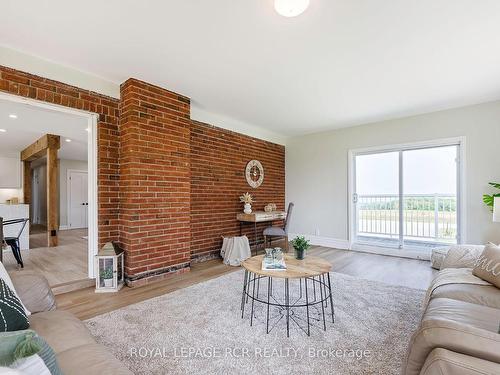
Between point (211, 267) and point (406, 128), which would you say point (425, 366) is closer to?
point (211, 267)

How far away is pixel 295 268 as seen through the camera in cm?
208

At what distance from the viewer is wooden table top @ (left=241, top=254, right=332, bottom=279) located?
1.92 m

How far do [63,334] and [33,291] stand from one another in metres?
0.47

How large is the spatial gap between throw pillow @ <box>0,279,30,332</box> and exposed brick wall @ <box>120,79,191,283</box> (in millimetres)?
1863

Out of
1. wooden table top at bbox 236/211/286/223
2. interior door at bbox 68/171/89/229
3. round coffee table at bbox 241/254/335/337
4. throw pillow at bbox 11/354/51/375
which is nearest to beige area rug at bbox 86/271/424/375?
round coffee table at bbox 241/254/335/337

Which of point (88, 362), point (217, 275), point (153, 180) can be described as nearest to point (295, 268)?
point (88, 362)

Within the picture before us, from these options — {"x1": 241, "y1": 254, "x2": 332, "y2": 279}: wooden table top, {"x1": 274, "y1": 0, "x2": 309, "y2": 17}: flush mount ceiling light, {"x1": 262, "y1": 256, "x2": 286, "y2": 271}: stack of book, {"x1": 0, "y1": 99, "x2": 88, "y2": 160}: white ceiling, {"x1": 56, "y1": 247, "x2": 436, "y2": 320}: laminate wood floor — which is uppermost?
{"x1": 274, "y1": 0, "x2": 309, "y2": 17}: flush mount ceiling light

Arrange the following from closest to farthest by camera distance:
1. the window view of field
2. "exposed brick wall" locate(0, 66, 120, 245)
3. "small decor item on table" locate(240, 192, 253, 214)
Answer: "exposed brick wall" locate(0, 66, 120, 245), the window view of field, "small decor item on table" locate(240, 192, 253, 214)

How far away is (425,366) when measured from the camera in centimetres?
84

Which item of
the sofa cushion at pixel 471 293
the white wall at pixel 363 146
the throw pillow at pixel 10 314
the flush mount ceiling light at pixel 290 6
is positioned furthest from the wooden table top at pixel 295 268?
the white wall at pixel 363 146

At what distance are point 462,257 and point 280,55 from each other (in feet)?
8.50

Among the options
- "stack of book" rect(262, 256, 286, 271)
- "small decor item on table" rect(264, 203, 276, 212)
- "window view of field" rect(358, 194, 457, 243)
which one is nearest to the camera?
"stack of book" rect(262, 256, 286, 271)

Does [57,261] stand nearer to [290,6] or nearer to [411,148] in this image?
[290,6]

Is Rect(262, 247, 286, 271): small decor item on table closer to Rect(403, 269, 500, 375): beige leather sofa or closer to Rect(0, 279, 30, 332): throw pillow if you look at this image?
Rect(403, 269, 500, 375): beige leather sofa
